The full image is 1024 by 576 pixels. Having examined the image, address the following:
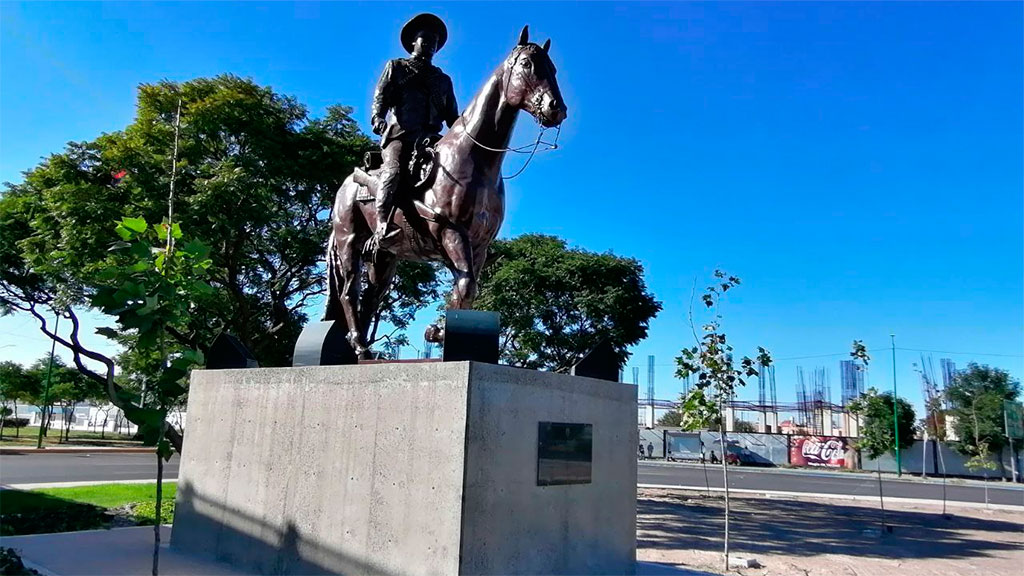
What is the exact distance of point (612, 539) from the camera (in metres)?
5.86

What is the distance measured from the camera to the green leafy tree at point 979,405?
43.1 metres

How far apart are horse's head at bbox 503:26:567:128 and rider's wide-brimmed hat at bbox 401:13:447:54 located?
1647 millimetres

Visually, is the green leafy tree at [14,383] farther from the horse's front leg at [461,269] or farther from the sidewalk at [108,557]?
the horse's front leg at [461,269]

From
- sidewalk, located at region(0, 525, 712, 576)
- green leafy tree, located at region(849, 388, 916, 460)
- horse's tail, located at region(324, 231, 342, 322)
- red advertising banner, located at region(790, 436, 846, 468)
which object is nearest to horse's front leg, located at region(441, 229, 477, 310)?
horse's tail, located at region(324, 231, 342, 322)

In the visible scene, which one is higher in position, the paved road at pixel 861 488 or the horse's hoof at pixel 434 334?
the horse's hoof at pixel 434 334

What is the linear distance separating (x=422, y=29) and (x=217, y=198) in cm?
1016

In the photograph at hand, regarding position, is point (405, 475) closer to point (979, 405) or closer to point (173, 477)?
point (173, 477)

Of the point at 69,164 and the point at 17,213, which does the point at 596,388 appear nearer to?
the point at 69,164

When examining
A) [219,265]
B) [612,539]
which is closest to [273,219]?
[219,265]

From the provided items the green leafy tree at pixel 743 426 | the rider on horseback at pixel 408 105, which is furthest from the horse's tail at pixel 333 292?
the green leafy tree at pixel 743 426

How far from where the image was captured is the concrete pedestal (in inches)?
187

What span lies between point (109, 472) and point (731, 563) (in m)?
19.6

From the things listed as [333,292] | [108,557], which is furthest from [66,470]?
[333,292]

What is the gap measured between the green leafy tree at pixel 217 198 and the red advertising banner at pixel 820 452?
A: 4419cm
